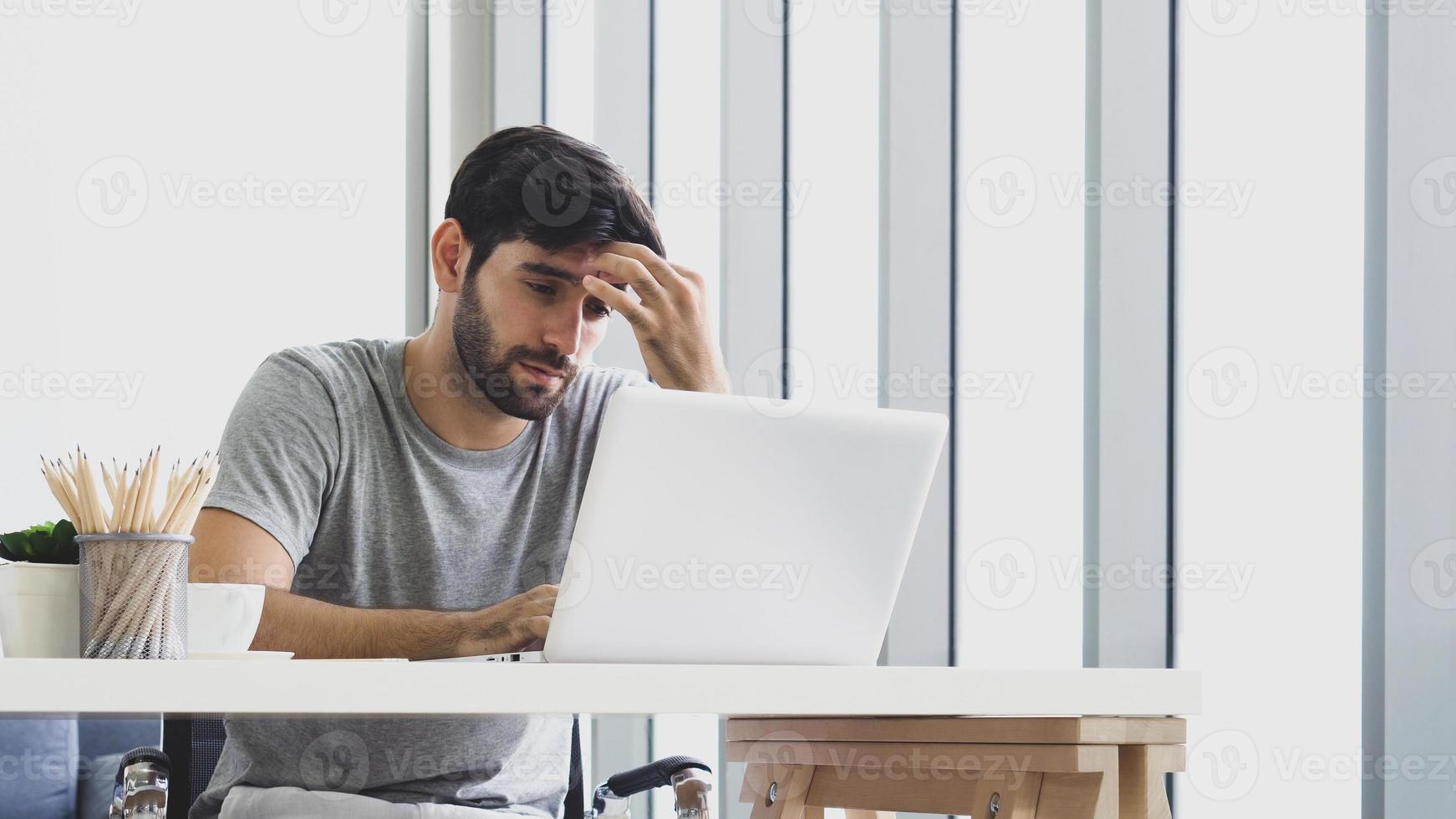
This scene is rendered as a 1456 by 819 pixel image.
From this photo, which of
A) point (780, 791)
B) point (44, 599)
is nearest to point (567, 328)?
point (780, 791)

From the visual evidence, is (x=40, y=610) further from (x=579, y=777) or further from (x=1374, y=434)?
(x=1374, y=434)

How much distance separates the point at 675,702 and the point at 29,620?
0.48 m

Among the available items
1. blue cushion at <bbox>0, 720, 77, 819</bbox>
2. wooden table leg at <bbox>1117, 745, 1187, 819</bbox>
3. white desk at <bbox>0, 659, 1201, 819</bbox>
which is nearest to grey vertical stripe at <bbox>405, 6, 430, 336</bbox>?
blue cushion at <bbox>0, 720, 77, 819</bbox>

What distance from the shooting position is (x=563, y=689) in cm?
88

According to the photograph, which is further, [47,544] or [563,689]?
[47,544]

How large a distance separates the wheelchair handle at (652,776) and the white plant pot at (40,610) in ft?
→ 1.85

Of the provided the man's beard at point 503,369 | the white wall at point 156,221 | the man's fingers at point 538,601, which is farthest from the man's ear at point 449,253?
the white wall at point 156,221

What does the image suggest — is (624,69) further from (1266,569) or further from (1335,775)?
(1335,775)

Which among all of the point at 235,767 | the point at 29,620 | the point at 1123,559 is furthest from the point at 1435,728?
the point at 29,620

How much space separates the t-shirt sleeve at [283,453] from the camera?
5.43ft

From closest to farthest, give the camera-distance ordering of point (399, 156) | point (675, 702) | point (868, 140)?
point (675, 702) < point (868, 140) < point (399, 156)

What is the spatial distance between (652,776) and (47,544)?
2.05 ft

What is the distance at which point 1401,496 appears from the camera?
73.9 inches

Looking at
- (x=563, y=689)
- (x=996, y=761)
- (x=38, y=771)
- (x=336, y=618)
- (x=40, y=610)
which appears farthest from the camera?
(x=38, y=771)
